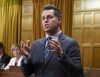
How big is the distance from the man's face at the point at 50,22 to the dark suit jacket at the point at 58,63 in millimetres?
87

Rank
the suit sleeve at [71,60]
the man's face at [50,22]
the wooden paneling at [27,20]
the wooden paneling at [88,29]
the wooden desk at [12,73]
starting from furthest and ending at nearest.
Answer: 1. the wooden paneling at [27,20]
2. the wooden paneling at [88,29]
3. the wooden desk at [12,73]
4. the man's face at [50,22]
5. the suit sleeve at [71,60]

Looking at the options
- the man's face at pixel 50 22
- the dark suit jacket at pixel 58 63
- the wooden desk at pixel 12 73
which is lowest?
the wooden desk at pixel 12 73

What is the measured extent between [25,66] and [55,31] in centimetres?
32

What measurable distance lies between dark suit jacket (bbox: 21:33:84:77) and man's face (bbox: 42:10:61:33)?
0.09 metres

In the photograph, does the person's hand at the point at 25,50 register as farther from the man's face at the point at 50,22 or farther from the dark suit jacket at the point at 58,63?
the man's face at the point at 50,22

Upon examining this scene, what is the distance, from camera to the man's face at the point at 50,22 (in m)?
1.64

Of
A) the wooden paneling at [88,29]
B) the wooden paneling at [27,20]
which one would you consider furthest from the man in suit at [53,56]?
the wooden paneling at [27,20]

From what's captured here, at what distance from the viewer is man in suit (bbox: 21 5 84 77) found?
4.91 ft

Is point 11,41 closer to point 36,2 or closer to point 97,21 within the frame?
point 36,2

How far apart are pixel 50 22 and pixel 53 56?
0.76 ft

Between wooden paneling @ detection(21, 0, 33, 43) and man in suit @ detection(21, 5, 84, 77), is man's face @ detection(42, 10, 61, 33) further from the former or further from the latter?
wooden paneling @ detection(21, 0, 33, 43)

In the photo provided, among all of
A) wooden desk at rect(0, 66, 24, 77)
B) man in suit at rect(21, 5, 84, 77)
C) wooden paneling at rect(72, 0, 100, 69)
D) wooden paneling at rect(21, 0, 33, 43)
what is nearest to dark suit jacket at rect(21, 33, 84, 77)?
man in suit at rect(21, 5, 84, 77)

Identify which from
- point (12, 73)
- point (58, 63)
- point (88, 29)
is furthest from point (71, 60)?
point (88, 29)

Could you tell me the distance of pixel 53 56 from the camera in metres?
1.60
